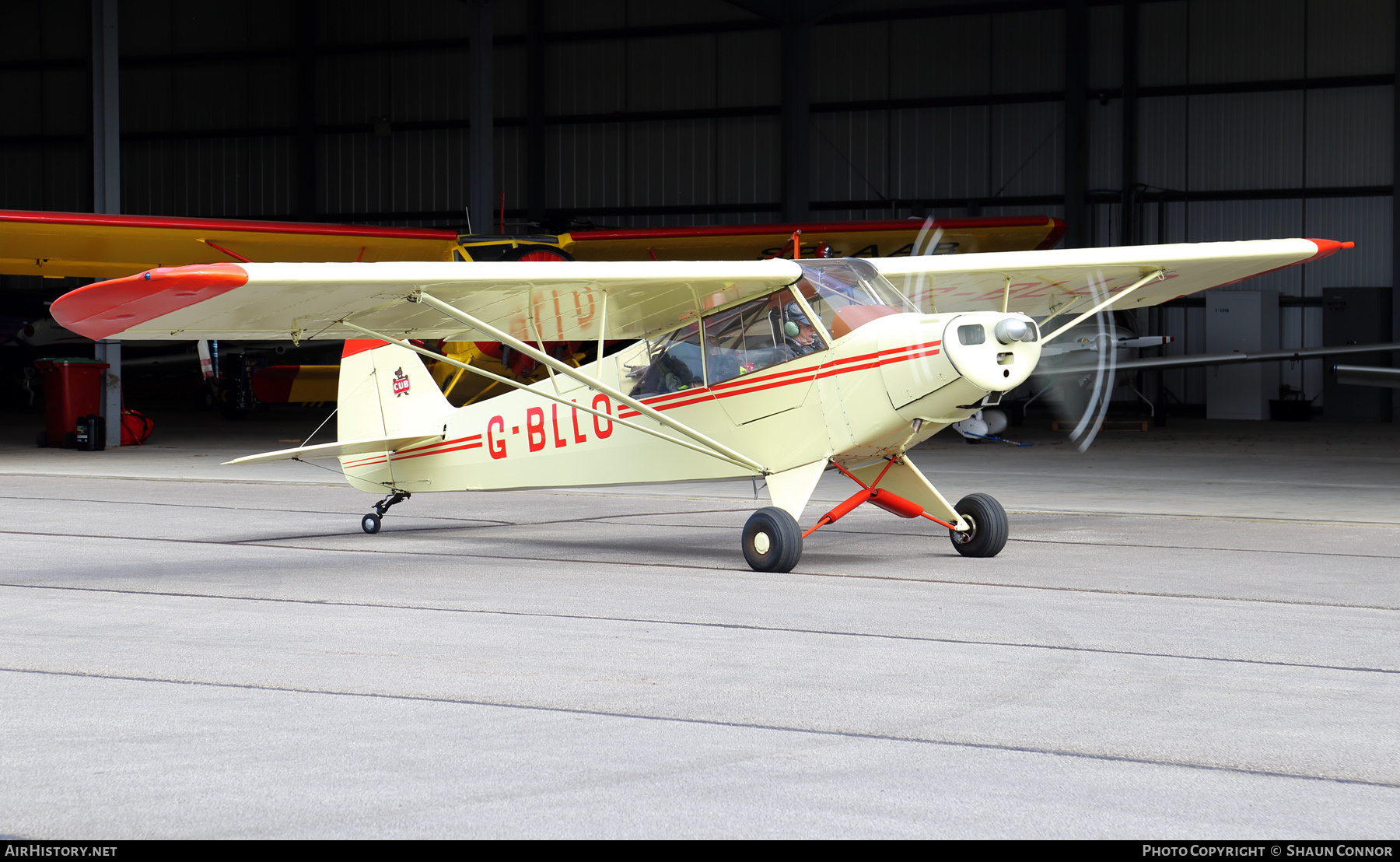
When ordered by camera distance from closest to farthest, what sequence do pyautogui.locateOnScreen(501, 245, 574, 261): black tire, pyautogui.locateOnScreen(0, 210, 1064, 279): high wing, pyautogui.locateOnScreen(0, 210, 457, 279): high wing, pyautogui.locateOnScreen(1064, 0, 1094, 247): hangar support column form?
pyautogui.locateOnScreen(0, 210, 457, 279): high wing < pyautogui.locateOnScreen(0, 210, 1064, 279): high wing < pyautogui.locateOnScreen(501, 245, 574, 261): black tire < pyautogui.locateOnScreen(1064, 0, 1094, 247): hangar support column

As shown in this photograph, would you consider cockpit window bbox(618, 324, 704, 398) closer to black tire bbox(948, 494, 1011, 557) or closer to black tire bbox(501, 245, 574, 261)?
black tire bbox(948, 494, 1011, 557)

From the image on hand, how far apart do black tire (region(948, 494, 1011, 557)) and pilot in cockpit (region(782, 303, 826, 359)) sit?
1.63 m

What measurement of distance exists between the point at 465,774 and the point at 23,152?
137 ft

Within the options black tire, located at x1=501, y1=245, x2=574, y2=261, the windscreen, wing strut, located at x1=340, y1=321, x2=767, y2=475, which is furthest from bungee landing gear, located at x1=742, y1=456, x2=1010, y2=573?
black tire, located at x1=501, y1=245, x2=574, y2=261

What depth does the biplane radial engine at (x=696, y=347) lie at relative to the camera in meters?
8.09

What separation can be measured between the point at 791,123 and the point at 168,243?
1549 cm

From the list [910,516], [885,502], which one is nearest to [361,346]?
[885,502]

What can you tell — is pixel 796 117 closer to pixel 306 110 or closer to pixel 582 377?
pixel 306 110

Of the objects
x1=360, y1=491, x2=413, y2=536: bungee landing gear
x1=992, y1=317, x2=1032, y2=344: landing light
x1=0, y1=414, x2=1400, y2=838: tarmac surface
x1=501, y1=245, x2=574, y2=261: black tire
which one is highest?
x1=501, y1=245, x2=574, y2=261: black tire

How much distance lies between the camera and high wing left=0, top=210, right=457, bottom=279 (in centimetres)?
1803

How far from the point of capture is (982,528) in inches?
376

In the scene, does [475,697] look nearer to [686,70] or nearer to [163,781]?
[163,781]

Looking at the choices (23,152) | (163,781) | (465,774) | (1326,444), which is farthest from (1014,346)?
(23,152)

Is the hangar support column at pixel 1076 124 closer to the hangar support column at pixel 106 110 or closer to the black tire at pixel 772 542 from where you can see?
the hangar support column at pixel 106 110
